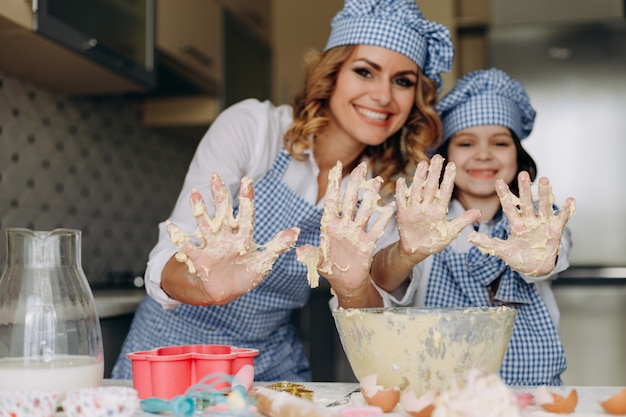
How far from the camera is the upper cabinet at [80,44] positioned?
149cm

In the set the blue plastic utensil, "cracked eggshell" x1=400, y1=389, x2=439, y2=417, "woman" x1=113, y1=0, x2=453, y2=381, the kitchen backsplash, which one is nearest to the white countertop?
"woman" x1=113, y1=0, x2=453, y2=381

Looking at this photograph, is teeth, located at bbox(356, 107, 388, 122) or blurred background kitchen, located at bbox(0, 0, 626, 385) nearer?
teeth, located at bbox(356, 107, 388, 122)

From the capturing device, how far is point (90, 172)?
214 centimetres

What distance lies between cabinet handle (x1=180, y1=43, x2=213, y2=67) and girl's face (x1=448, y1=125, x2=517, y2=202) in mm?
1046

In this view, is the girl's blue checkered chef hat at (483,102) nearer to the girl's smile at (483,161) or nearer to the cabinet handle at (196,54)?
the girl's smile at (483,161)

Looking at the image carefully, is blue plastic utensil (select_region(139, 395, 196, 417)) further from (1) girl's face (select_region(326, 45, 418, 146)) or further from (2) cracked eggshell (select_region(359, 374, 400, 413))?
(1) girl's face (select_region(326, 45, 418, 146))

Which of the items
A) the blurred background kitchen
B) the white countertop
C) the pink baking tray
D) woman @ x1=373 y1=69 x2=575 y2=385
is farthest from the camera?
the blurred background kitchen

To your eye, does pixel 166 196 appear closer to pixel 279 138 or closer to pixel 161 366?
pixel 279 138

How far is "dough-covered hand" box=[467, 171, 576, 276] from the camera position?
80cm

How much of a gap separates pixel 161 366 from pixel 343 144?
0.74 metres

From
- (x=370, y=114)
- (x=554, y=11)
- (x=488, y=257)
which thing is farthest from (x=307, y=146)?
(x=554, y=11)

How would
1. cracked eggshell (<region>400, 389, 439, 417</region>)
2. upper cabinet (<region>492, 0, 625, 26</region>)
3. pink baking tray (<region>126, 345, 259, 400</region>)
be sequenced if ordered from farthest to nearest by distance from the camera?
1. upper cabinet (<region>492, 0, 625, 26</region>)
2. pink baking tray (<region>126, 345, 259, 400</region>)
3. cracked eggshell (<region>400, 389, 439, 417</region>)

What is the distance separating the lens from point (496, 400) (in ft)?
1.85

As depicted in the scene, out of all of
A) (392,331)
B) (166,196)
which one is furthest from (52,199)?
(392,331)
